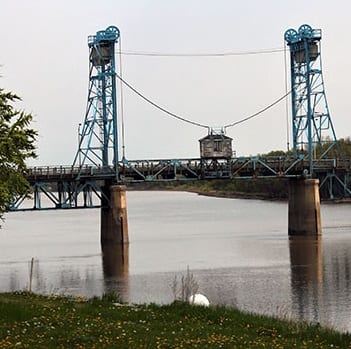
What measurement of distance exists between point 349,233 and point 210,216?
146ft

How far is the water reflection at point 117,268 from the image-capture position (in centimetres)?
4319

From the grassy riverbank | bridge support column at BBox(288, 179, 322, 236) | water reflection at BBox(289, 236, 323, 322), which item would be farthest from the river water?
the grassy riverbank

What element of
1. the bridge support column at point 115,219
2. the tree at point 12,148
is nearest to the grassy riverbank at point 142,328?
the tree at point 12,148

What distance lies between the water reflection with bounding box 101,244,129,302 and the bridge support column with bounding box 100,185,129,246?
0.88 m

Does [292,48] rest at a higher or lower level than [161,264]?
higher

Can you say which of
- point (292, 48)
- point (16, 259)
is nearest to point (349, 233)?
point (292, 48)

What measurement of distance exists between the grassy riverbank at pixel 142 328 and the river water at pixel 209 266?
21.4 feet

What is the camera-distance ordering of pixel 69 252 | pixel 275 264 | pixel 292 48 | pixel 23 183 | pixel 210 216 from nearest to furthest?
pixel 23 183 → pixel 275 264 → pixel 69 252 → pixel 292 48 → pixel 210 216

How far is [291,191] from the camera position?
264 ft

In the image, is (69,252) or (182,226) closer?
(69,252)

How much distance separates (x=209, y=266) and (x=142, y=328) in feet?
112

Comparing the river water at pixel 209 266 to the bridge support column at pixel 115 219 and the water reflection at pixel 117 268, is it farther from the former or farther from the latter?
the bridge support column at pixel 115 219

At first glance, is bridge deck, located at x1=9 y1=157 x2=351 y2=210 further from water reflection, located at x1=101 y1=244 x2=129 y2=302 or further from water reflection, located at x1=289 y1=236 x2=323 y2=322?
water reflection, located at x1=289 y1=236 x2=323 y2=322

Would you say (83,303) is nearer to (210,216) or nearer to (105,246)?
(105,246)
